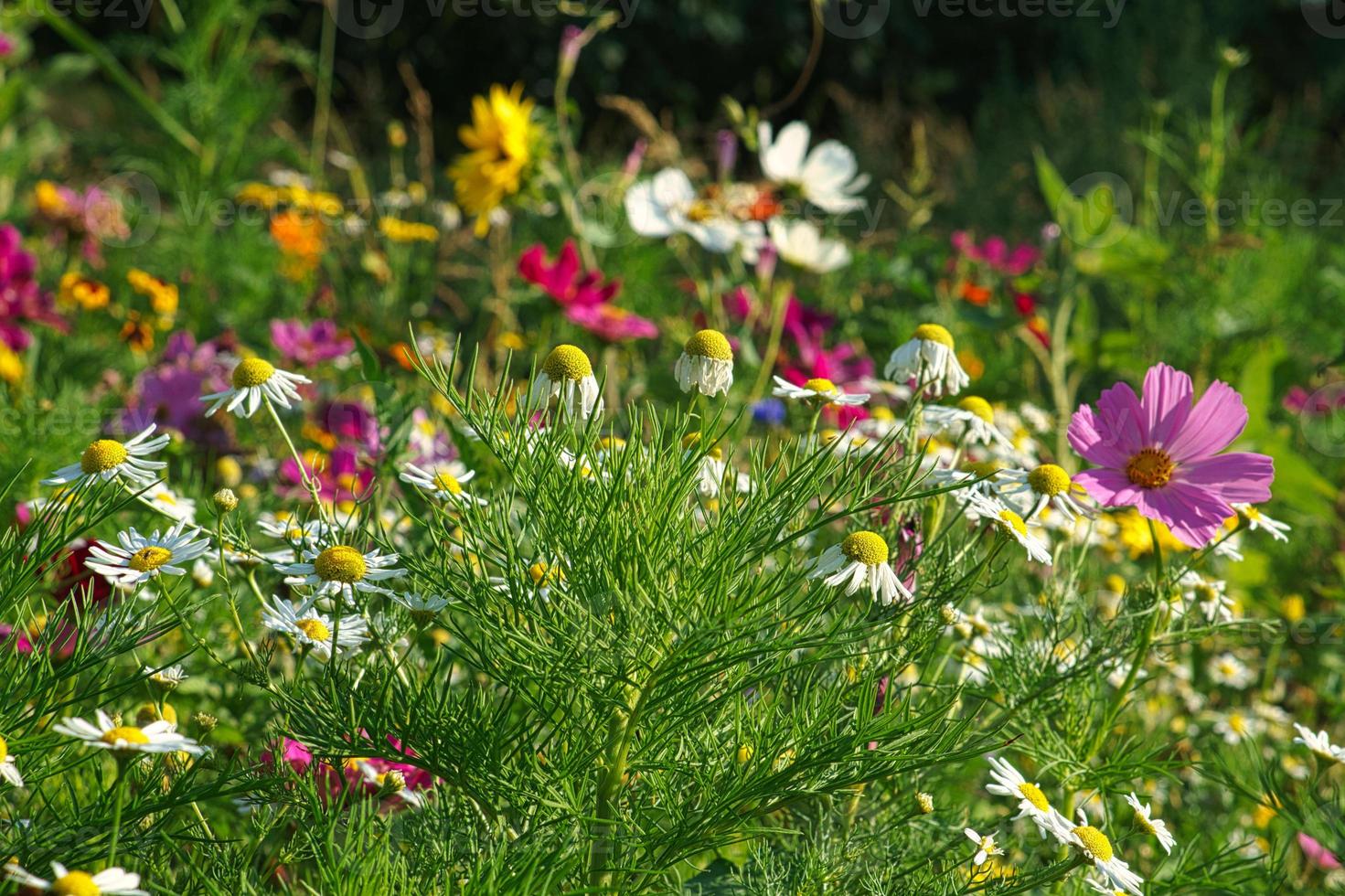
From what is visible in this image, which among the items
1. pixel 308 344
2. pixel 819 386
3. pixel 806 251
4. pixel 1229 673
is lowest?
pixel 1229 673

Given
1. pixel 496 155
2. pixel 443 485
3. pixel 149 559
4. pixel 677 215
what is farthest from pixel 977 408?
pixel 496 155

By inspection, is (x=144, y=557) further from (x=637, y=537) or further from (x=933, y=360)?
(x=933, y=360)

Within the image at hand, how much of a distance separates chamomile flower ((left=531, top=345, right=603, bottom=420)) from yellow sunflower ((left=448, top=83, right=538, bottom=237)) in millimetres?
1280

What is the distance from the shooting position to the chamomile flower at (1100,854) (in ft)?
2.68

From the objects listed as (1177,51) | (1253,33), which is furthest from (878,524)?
(1253,33)

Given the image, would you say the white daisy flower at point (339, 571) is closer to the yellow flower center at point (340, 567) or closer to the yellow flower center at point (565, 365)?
the yellow flower center at point (340, 567)

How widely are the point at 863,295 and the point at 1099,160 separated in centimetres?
244

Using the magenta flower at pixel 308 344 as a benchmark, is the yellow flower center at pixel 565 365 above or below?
above

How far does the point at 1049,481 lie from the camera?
96 centimetres

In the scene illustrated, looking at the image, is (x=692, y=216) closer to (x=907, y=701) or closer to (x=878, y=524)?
(x=878, y=524)

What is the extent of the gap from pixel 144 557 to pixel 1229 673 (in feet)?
4.94

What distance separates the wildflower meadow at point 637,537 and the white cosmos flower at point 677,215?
1 cm

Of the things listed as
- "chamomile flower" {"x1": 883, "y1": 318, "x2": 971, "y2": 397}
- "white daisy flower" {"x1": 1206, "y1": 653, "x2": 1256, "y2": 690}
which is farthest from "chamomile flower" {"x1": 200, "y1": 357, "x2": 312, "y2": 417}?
"white daisy flower" {"x1": 1206, "y1": 653, "x2": 1256, "y2": 690}

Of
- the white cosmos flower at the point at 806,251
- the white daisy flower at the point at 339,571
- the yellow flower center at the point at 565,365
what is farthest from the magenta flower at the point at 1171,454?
the white cosmos flower at the point at 806,251
